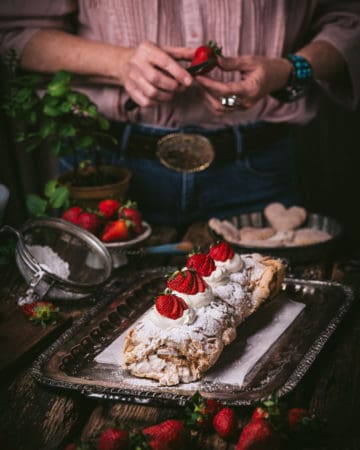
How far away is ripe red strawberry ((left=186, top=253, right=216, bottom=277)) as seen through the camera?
1.67m

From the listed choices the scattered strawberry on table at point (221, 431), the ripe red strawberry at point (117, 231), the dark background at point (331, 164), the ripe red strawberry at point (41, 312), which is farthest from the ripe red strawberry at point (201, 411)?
the dark background at point (331, 164)

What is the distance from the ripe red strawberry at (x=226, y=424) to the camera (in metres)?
1.19

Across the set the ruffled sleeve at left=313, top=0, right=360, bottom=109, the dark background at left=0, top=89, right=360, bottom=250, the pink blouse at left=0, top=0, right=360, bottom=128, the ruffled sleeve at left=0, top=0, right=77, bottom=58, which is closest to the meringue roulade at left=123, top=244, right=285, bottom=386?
the pink blouse at left=0, top=0, right=360, bottom=128

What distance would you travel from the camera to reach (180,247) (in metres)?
2.09

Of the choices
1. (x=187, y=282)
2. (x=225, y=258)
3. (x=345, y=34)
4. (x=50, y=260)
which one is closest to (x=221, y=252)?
(x=225, y=258)

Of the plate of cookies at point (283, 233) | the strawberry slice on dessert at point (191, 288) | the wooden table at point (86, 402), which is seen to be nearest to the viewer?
the wooden table at point (86, 402)

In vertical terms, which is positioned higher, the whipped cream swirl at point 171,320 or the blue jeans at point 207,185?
the whipped cream swirl at point 171,320

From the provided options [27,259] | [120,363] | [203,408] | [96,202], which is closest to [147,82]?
[96,202]

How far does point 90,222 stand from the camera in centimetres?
200

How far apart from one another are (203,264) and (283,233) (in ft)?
1.95

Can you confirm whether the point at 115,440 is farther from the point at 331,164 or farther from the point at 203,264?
the point at 331,164

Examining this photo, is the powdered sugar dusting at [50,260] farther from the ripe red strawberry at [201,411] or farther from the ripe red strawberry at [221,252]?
the ripe red strawberry at [201,411]

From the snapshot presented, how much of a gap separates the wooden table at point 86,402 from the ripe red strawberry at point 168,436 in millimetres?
75

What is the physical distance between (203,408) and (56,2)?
1708mm
